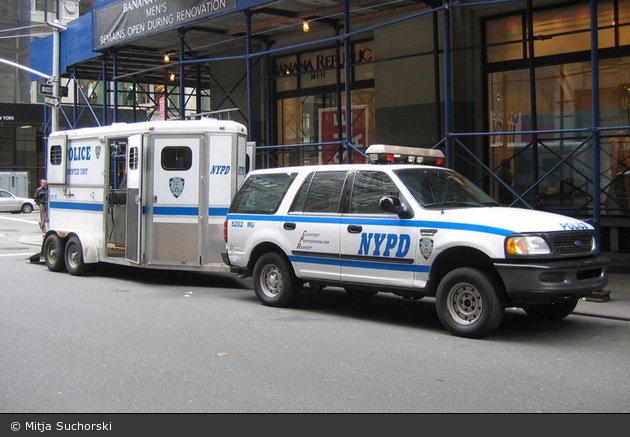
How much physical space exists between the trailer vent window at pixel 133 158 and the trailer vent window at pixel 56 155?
8.40 ft

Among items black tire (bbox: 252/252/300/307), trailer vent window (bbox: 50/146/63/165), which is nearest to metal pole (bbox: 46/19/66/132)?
trailer vent window (bbox: 50/146/63/165)

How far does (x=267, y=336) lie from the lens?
8.27 metres

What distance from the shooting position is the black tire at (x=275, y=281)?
390 inches

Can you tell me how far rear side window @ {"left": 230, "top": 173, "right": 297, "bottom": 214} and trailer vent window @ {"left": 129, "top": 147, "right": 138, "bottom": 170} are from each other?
272cm

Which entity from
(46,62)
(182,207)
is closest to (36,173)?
(46,62)

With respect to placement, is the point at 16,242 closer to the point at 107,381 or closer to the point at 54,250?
the point at 54,250

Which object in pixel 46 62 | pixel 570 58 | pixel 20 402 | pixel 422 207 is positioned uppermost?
pixel 46 62

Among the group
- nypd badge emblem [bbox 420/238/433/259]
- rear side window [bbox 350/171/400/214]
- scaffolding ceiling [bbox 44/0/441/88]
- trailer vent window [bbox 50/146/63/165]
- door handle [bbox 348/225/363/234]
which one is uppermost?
scaffolding ceiling [bbox 44/0/441/88]

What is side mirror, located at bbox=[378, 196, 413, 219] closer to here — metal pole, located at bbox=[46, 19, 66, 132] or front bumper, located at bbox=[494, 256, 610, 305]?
front bumper, located at bbox=[494, 256, 610, 305]

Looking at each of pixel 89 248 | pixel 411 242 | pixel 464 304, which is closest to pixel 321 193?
pixel 411 242

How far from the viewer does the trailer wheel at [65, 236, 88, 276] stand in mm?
13672

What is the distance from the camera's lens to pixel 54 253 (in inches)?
567

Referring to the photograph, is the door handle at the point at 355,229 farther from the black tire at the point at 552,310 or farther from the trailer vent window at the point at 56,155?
the trailer vent window at the point at 56,155

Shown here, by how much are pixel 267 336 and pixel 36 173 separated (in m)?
45.7
